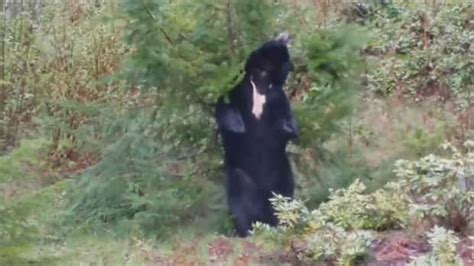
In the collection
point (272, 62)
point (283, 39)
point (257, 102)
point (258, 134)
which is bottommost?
point (258, 134)

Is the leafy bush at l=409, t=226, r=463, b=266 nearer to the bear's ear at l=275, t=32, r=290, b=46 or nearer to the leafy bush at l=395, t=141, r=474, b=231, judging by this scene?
the leafy bush at l=395, t=141, r=474, b=231

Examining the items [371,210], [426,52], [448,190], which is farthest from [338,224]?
[426,52]

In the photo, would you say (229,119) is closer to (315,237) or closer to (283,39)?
(283,39)

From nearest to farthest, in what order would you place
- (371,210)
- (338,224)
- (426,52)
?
(338,224)
(371,210)
(426,52)

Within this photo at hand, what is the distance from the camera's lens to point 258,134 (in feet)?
28.9

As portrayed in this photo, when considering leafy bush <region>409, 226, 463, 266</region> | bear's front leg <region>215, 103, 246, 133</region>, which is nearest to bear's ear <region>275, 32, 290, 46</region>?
bear's front leg <region>215, 103, 246, 133</region>

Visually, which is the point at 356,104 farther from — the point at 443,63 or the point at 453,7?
the point at 453,7

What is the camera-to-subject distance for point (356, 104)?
9891mm

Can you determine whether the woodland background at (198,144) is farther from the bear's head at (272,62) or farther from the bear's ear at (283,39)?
the bear's ear at (283,39)

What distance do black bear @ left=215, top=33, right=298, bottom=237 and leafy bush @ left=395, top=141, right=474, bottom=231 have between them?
1.88 metres

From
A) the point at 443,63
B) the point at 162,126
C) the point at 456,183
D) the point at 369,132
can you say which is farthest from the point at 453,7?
the point at 456,183

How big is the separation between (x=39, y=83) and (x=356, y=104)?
184 inches

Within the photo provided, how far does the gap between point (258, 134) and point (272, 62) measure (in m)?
0.60

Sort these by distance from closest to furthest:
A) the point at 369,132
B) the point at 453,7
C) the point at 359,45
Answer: the point at 359,45, the point at 369,132, the point at 453,7
